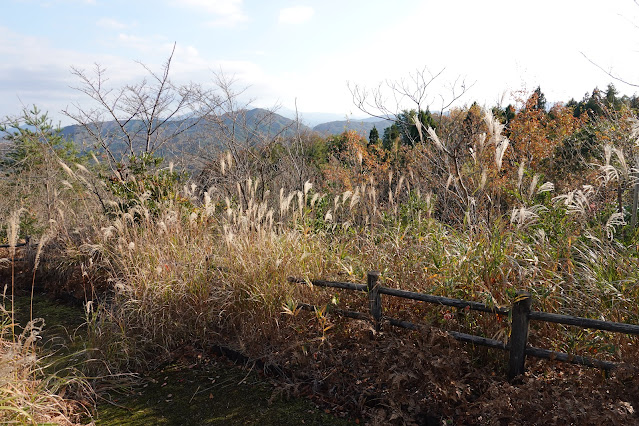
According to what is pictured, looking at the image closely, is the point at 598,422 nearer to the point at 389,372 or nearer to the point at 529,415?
the point at 529,415

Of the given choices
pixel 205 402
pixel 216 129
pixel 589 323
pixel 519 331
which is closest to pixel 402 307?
pixel 519 331

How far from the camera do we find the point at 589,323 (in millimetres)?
2727

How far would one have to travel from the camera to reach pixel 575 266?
3.49 meters

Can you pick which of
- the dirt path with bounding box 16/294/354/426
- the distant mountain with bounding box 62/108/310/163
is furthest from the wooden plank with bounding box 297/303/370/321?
the distant mountain with bounding box 62/108/310/163

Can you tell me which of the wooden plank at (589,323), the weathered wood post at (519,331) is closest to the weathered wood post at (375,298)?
the weathered wood post at (519,331)

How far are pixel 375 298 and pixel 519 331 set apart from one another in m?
1.20

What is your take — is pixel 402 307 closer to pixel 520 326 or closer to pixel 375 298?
pixel 375 298

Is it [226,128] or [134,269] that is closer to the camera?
[134,269]

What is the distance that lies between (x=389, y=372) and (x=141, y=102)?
23.7ft

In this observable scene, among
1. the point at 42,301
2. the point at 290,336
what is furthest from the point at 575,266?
the point at 42,301

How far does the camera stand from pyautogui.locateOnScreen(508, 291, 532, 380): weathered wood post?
2936 mm

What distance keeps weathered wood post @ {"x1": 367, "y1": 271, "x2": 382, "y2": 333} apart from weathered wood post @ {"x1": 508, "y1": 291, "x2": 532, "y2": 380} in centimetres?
112

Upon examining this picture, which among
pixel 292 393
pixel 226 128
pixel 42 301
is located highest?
pixel 226 128

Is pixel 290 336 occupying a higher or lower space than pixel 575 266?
lower
